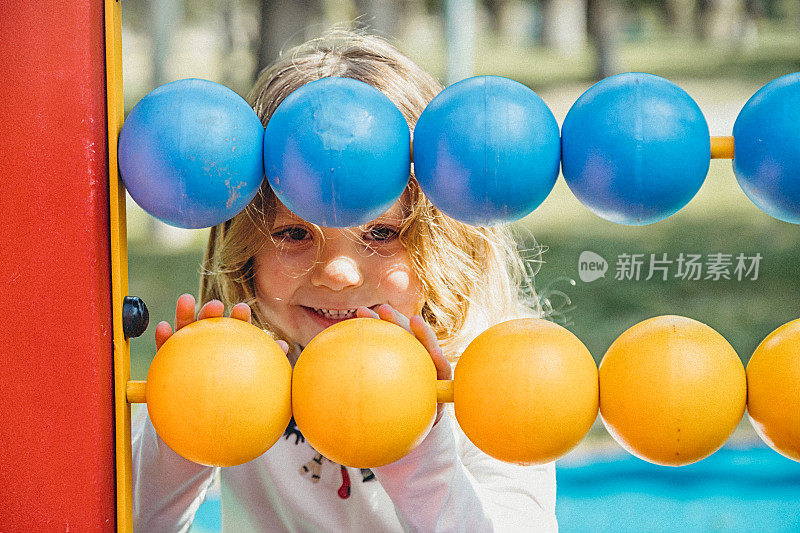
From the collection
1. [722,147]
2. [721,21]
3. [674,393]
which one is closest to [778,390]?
[674,393]

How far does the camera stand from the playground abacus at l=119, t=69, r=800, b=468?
569 millimetres

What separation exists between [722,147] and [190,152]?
1.25ft

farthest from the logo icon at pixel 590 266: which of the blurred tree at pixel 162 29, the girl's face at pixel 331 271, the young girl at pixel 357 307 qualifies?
the girl's face at pixel 331 271

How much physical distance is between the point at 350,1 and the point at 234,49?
0.75 m

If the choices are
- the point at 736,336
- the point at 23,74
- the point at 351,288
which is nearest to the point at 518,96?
the point at 23,74

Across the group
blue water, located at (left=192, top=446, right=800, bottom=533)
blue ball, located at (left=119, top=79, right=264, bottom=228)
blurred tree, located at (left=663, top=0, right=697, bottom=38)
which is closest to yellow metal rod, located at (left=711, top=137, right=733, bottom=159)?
blue ball, located at (left=119, top=79, right=264, bottom=228)

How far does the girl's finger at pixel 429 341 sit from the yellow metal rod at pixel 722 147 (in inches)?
10.0

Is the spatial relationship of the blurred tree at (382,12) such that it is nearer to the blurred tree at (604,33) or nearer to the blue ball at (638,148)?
the blurred tree at (604,33)

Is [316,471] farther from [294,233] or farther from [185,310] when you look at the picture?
[185,310]

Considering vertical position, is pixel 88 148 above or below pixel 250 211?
above

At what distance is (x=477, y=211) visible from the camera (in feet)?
1.94

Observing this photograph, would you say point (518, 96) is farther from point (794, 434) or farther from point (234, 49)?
point (234, 49)

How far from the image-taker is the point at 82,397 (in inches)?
21.5

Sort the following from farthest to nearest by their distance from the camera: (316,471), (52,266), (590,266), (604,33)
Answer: (604,33) → (590,266) → (316,471) → (52,266)
